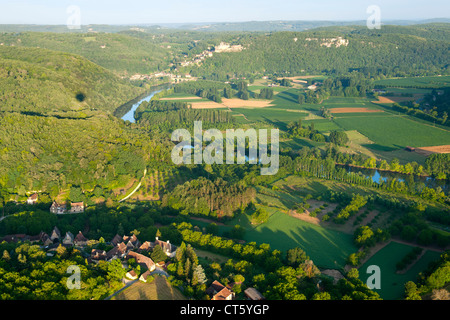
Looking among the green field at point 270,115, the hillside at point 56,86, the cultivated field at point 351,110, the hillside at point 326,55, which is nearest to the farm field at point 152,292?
the hillside at point 56,86

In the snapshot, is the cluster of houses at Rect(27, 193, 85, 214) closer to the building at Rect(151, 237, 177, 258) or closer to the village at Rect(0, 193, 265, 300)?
the village at Rect(0, 193, 265, 300)

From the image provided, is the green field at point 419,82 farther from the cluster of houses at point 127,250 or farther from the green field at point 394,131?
the cluster of houses at point 127,250

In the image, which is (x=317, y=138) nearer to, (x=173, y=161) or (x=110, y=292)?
(x=173, y=161)

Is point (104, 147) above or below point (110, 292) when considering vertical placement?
above

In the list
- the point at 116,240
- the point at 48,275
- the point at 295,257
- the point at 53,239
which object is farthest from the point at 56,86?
the point at 295,257

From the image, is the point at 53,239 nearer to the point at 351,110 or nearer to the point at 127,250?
the point at 127,250

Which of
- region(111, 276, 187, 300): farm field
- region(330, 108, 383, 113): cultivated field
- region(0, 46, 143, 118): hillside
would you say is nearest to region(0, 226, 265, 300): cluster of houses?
region(111, 276, 187, 300): farm field

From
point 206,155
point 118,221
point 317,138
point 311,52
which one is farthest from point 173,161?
point 311,52
